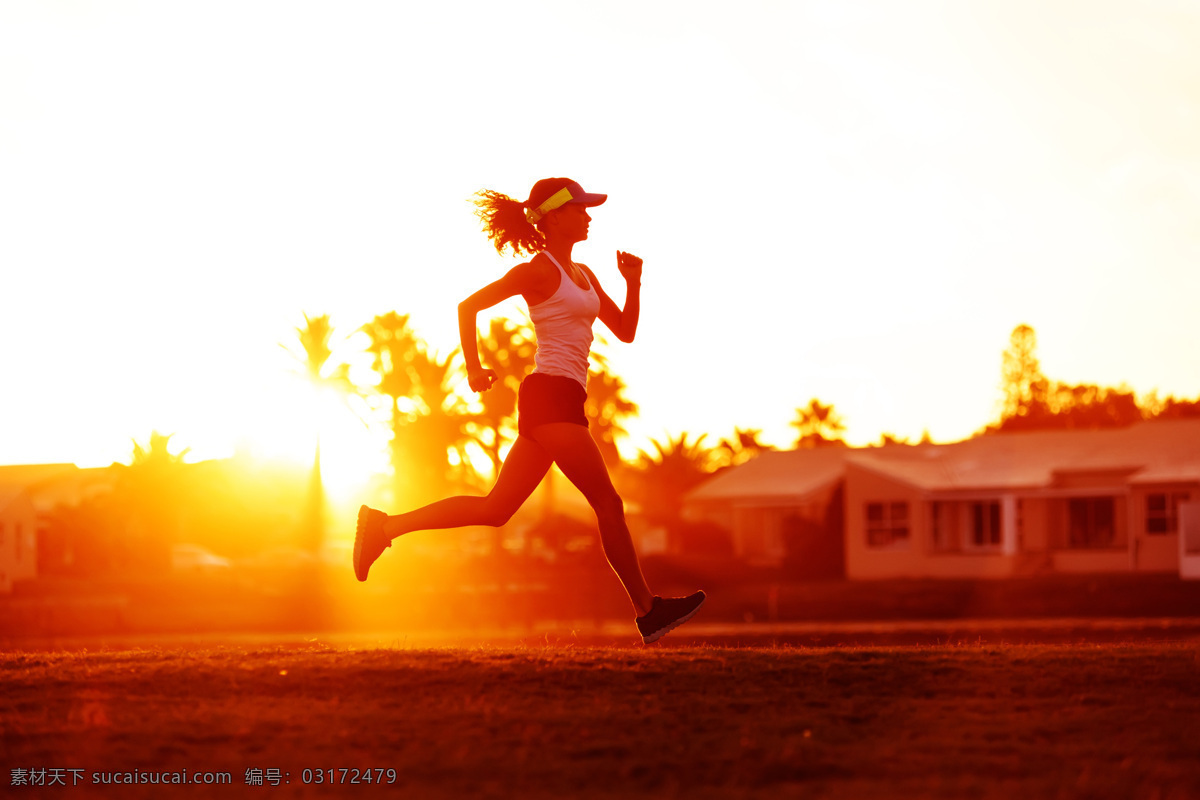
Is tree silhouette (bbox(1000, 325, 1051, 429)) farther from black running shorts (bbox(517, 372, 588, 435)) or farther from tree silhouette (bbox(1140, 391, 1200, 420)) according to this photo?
black running shorts (bbox(517, 372, 588, 435))

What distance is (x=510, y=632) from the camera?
1293 inches

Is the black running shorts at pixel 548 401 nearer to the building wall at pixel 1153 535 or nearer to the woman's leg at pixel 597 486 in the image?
the woman's leg at pixel 597 486

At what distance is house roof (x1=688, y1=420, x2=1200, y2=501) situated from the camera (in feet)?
148

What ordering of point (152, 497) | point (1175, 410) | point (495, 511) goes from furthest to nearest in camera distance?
point (1175, 410), point (152, 497), point (495, 511)

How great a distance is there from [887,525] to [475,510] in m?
41.2

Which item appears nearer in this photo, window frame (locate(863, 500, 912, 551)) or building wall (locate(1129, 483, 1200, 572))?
building wall (locate(1129, 483, 1200, 572))

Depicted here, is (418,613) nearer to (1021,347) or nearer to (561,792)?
(561,792)

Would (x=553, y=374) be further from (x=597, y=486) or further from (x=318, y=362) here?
(x=318, y=362)


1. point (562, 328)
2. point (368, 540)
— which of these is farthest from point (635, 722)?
point (368, 540)

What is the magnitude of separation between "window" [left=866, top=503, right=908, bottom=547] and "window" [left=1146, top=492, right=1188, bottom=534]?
7167mm

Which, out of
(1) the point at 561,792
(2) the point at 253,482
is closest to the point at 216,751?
(1) the point at 561,792

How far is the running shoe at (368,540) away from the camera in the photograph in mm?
7715

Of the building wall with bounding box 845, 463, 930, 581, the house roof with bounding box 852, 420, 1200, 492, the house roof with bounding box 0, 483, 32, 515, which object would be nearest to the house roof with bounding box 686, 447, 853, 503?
the house roof with bounding box 852, 420, 1200, 492

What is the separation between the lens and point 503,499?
7.34 m
